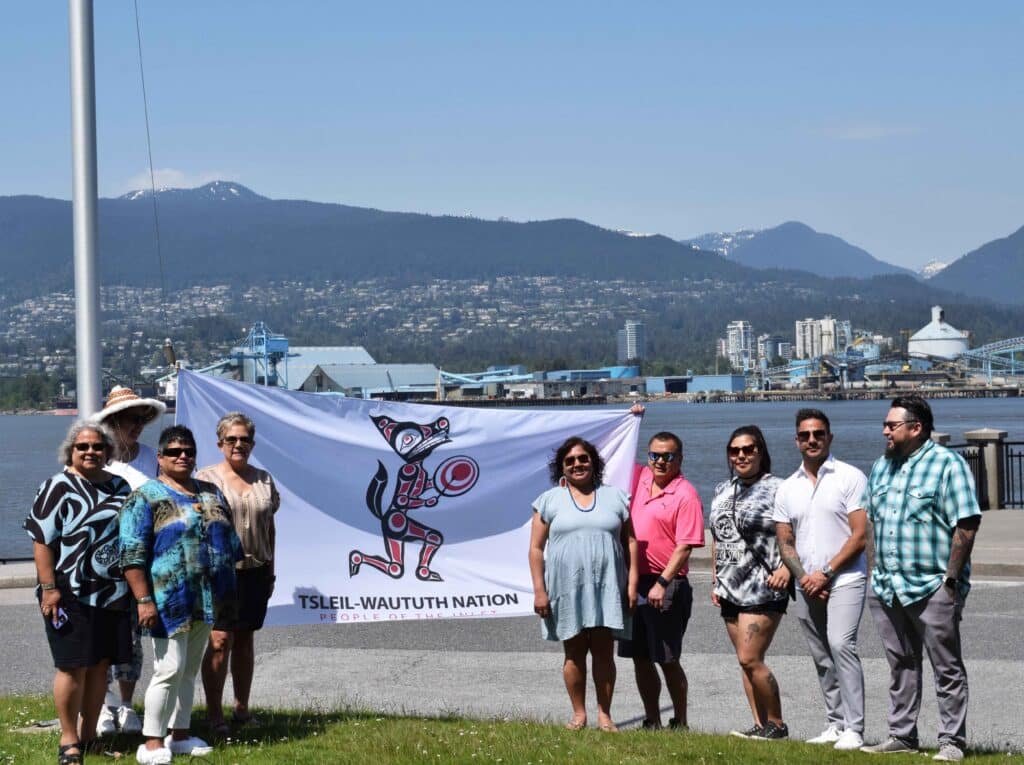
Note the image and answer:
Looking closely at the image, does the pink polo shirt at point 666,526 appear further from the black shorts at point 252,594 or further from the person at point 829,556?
the black shorts at point 252,594

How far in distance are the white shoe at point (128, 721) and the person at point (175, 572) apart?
72 centimetres

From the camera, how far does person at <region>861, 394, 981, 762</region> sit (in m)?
7.59

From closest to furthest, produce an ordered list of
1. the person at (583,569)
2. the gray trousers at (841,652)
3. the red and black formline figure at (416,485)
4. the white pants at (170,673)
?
the white pants at (170,673) → the gray trousers at (841,652) → the person at (583,569) → the red and black formline figure at (416,485)

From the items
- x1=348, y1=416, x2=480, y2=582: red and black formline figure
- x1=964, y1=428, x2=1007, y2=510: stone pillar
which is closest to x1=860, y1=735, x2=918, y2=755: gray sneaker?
x1=348, y1=416, x2=480, y2=582: red and black formline figure

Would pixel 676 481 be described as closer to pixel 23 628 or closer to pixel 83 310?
pixel 83 310

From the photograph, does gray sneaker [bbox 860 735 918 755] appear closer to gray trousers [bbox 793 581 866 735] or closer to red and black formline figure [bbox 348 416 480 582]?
A: gray trousers [bbox 793 581 866 735]

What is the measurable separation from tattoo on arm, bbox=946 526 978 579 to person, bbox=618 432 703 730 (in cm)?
142

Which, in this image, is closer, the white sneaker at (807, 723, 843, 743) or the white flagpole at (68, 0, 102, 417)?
the white sneaker at (807, 723, 843, 743)

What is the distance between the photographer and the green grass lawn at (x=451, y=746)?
7484 mm

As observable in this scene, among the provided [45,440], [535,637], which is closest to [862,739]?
[535,637]

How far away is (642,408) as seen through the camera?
31.8 feet

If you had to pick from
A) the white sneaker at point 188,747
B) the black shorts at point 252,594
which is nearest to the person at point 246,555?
the black shorts at point 252,594

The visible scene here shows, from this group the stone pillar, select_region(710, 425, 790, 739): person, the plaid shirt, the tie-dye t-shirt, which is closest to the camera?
the tie-dye t-shirt

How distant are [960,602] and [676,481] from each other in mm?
1754
